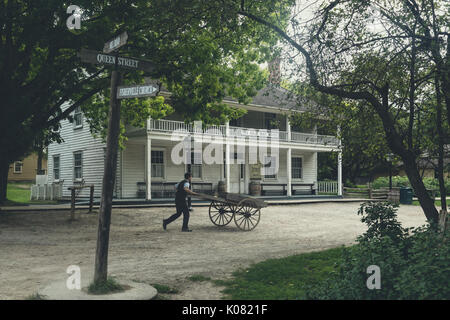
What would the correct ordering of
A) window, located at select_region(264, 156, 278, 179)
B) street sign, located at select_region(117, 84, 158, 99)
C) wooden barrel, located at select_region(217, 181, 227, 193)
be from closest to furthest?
street sign, located at select_region(117, 84, 158, 99) → wooden barrel, located at select_region(217, 181, 227, 193) → window, located at select_region(264, 156, 278, 179)

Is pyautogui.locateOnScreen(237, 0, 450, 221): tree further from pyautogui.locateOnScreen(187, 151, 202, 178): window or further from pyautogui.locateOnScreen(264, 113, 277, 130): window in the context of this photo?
pyautogui.locateOnScreen(264, 113, 277, 130): window

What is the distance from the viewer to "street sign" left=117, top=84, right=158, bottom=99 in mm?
5848

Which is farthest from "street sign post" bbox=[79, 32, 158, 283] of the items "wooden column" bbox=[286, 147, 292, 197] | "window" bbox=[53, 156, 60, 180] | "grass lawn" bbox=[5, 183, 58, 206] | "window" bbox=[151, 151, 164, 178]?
"window" bbox=[53, 156, 60, 180]

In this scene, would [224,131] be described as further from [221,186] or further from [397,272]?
[397,272]

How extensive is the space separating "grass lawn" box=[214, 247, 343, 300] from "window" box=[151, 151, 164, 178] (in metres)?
17.4

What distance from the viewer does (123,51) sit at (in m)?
12.0

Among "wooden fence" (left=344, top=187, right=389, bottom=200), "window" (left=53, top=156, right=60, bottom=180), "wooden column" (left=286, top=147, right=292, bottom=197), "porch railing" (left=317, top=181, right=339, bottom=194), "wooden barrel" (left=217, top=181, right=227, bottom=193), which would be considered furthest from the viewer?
"porch railing" (left=317, top=181, right=339, bottom=194)

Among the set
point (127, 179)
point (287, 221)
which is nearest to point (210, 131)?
point (127, 179)

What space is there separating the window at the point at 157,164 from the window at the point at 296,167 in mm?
11535

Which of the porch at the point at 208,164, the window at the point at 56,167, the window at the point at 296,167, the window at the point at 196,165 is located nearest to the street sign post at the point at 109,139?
the porch at the point at 208,164

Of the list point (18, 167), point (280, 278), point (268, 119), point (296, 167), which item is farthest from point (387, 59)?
point (18, 167)

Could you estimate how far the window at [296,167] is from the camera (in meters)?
33.3

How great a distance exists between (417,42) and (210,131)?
19.0 m

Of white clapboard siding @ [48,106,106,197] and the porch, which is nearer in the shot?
the porch
